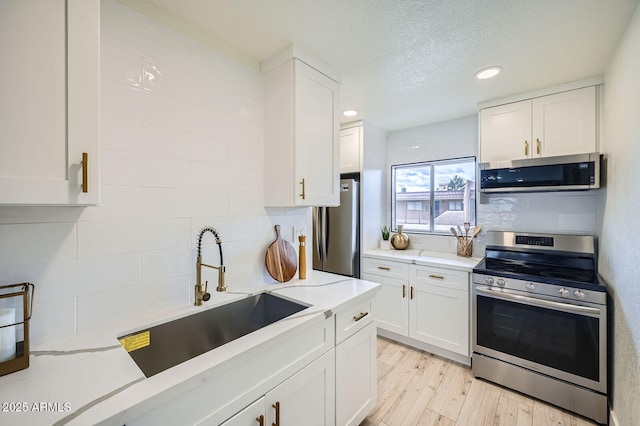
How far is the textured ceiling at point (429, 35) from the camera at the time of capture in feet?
4.33

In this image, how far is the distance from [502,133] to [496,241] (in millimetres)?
1005

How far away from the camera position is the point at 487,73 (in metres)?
1.94

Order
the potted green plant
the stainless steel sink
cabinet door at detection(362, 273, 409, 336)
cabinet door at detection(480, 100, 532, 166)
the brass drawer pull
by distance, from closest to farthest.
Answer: the stainless steel sink
the brass drawer pull
cabinet door at detection(480, 100, 532, 166)
cabinet door at detection(362, 273, 409, 336)
the potted green plant

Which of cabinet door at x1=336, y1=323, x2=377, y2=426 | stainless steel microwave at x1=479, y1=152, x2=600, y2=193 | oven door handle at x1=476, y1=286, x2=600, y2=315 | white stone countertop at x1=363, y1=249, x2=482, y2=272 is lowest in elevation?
cabinet door at x1=336, y1=323, x2=377, y2=426

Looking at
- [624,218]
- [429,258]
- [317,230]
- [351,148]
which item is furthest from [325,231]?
[624,218]

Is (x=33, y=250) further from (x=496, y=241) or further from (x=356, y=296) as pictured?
(x=496, y=241)

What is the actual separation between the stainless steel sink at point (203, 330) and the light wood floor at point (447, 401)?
3.35 feet

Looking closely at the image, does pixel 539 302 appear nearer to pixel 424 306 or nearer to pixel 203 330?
pixel 424 306

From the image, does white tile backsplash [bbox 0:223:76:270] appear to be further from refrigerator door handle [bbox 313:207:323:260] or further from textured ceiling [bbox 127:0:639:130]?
refrigerator door handle [bbox 313:207:323:260]

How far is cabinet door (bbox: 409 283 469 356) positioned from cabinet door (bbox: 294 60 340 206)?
1354mm

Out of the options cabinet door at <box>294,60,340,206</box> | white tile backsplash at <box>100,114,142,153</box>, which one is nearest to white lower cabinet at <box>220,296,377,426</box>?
cabinet door at <box>294,60,340,206</box>

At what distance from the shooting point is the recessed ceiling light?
189cm

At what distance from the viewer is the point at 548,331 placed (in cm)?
190

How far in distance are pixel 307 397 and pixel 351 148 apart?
2483mm
